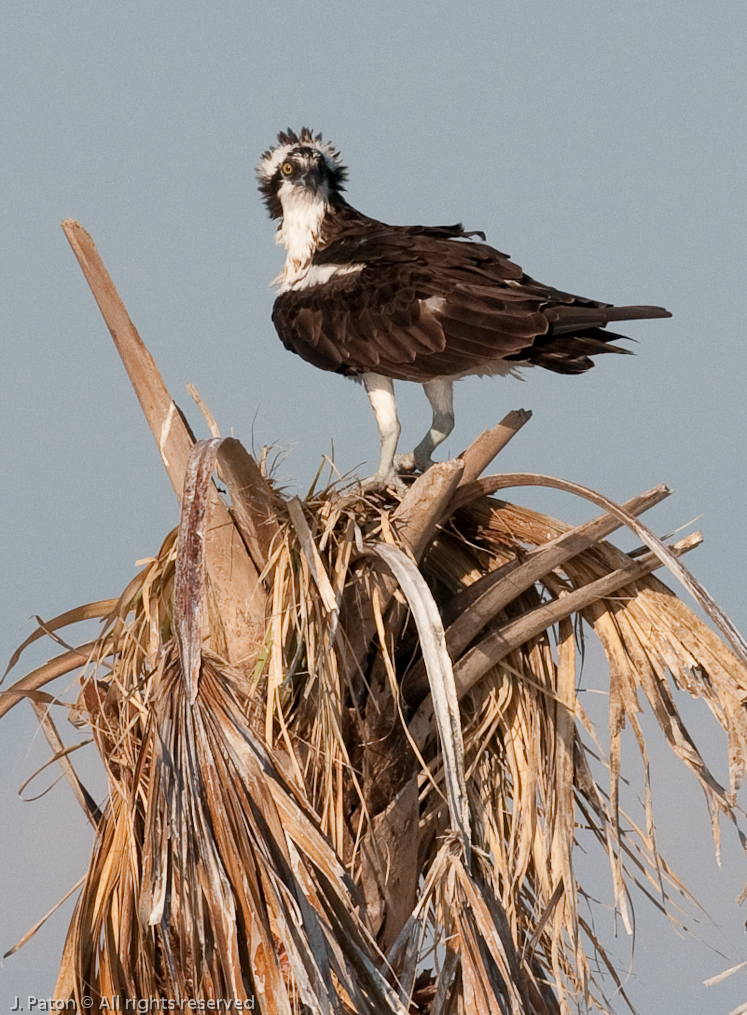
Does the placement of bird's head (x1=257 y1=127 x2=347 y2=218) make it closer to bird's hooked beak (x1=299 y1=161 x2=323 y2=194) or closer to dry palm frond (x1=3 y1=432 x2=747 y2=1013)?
bird's hooked beak (x1=299 y1=161 x2=323 y2=194)

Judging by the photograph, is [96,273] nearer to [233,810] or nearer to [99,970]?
[233,810]

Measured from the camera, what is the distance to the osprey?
6.83 meters

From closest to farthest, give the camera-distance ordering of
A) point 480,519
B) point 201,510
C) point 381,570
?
point 201,510 → point 381,570 → point 480,519

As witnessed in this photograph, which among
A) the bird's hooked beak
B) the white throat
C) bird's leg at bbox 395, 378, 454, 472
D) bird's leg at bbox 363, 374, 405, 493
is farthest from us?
the bird's hooked beak

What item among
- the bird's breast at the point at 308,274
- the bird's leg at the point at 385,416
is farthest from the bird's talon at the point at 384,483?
the bird's breast at the point at 308,274

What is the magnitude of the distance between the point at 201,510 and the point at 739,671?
2728 millimetres

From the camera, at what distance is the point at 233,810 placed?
513 centimetres

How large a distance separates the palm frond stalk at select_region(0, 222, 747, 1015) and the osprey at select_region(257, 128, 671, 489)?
60cm

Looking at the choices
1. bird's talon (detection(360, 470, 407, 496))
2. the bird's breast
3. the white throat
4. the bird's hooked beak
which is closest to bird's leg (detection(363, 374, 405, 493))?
bird's talon (detection(360, 470, 407, 496))

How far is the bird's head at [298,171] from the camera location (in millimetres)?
8242

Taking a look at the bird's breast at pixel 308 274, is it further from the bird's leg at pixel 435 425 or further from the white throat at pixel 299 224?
the bird's leg at pixel 435 425

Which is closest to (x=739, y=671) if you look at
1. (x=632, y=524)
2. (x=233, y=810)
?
(x=632, y=524)

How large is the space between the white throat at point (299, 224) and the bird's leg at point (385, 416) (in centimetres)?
108

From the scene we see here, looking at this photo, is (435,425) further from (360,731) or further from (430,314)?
(360,731)
